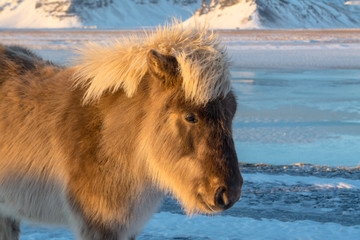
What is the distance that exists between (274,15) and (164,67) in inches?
4607

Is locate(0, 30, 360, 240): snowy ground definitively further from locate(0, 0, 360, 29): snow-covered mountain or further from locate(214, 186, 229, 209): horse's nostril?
locate(0, 0, 360, 29): snow-covered mountain

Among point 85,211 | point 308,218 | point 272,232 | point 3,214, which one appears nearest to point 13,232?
point 3,214

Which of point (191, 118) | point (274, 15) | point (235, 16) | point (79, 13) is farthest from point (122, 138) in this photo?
point (79, 13)

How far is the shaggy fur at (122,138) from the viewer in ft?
8.00

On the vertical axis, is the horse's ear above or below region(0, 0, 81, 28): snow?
above

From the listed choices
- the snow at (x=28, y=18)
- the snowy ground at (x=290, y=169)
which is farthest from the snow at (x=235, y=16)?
the snowy ground at (x=290, y=169)

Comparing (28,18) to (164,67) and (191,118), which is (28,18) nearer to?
(164,67)

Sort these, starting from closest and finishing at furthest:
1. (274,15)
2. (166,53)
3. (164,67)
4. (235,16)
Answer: (164,67) < (166,53) < (235,16) < (274,15)

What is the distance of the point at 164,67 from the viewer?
2.49 m

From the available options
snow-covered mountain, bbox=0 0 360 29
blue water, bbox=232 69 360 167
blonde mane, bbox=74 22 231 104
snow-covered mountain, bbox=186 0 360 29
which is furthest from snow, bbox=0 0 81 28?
blonde mane, bbox=74 22 231 104

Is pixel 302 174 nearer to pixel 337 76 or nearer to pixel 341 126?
pixel 341 126

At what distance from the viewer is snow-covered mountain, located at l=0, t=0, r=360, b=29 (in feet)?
370

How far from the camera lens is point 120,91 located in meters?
2.73

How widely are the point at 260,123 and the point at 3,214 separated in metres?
7.40
